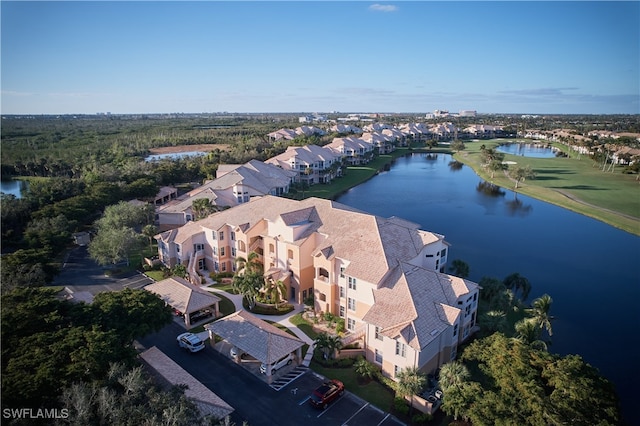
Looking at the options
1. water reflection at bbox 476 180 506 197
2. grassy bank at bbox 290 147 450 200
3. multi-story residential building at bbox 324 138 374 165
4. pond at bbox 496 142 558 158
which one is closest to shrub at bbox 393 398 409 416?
grassy bank at bbox 290 147 450 200

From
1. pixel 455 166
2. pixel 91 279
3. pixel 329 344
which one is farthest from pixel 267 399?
pixel 455 166

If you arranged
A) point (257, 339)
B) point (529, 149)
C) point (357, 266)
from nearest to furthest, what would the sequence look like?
1. point (257, 339)
2. point (357, 266)
3. point (529, 149)

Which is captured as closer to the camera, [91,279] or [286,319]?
[286,319]

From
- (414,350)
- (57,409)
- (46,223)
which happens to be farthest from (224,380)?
(46,223)

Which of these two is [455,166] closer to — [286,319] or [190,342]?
[286,319]

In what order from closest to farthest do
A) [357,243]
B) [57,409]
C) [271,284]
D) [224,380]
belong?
[57,409] < [224,380] < [357,243] < [271,284]

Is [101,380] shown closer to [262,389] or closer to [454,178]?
[262,389]

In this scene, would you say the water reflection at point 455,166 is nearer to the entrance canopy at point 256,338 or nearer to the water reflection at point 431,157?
the water reflection at point 431,157
